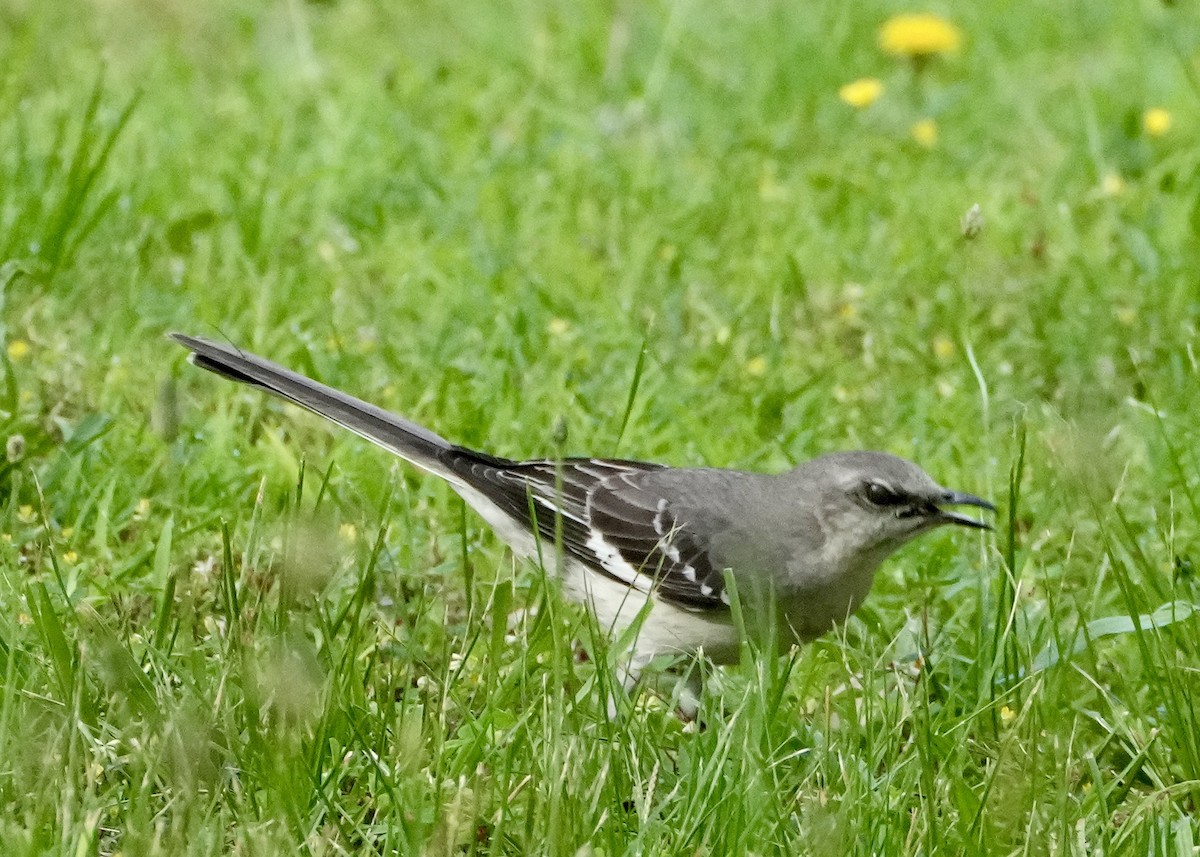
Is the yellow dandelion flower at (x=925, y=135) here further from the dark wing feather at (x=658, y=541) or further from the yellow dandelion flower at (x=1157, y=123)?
the dark wing feather at (x=658, y=541)

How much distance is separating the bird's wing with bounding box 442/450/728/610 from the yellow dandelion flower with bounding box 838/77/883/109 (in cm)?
403

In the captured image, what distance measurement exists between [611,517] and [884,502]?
83cm

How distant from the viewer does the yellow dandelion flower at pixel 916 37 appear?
9266mm

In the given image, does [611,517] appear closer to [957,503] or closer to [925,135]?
[957,503]

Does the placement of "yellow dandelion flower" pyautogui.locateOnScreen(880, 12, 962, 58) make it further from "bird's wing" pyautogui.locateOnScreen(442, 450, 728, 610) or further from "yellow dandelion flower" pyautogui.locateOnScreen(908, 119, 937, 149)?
"bird's wing" pyautogui.locateOnScreen(442, 450, 728, 610)

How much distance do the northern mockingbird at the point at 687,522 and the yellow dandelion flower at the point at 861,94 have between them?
402 centimetres

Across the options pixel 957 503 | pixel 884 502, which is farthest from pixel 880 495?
pixel 957 503

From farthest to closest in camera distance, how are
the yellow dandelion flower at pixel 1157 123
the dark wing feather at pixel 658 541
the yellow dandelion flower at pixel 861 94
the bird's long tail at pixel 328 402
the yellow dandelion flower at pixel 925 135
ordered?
the yellow dandelion flower at pixel 861 94, the yellow dandelion flower at pixel 925 135, the yellow dandelion flower at pixel 1157 123, the bird's long tail at pixel 328 402, the dark wing feather at pixel 658 541

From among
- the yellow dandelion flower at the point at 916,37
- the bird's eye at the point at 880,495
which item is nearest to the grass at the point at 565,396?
the yellow dandelion flower at the point at 916,37

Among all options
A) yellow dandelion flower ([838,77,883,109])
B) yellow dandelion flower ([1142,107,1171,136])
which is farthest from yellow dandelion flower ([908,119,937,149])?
yellow dandelion flower ([1142,107,1171,136])

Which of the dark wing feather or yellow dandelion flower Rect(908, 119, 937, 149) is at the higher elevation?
yellow dandelion flower Rect(908, 119, 937, 149)

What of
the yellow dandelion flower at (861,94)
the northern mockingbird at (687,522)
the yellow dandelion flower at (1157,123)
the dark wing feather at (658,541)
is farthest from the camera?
the yellow dandelion flower at (861,94)

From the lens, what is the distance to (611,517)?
526 centimetres

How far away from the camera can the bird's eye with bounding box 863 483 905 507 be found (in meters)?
4.80
